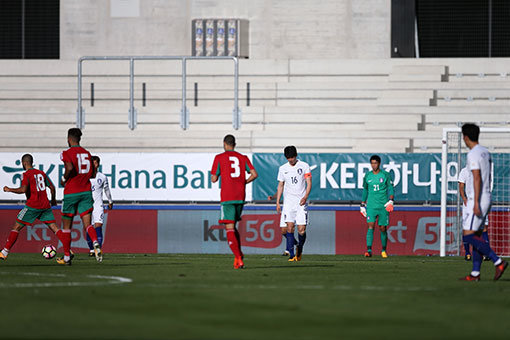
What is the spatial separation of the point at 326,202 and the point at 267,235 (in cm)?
155

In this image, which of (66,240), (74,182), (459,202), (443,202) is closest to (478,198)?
(74,182)

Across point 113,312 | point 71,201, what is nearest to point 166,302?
point 113,312

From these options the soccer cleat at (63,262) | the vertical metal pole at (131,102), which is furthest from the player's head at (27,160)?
the vertical metal pole at (131,102)

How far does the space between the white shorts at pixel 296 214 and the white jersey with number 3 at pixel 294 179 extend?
132mm

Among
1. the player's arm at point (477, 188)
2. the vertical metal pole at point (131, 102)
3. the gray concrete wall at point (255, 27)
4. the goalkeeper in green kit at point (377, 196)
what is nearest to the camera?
the player's arm at point (477, 188)

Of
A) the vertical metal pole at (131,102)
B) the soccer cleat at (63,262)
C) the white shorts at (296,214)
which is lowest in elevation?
the soccer cleat at (63,262)

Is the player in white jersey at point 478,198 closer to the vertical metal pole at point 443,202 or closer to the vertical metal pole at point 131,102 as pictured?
A: the vertical metal pole at point 443,202

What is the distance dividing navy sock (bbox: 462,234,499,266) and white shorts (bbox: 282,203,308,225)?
244 inches

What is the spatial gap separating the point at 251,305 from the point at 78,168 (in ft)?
21.8

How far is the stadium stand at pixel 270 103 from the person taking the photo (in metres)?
26.5

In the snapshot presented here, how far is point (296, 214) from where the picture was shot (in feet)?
61.5

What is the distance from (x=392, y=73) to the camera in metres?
28.1

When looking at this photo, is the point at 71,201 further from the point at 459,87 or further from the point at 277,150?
the point at 459,87

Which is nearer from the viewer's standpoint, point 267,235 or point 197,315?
point 197,315
